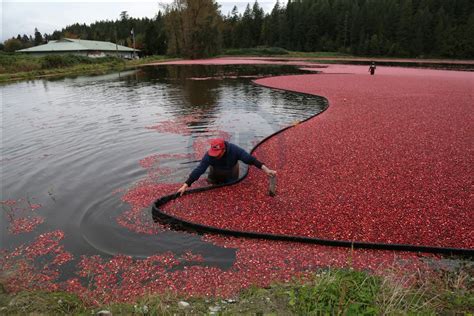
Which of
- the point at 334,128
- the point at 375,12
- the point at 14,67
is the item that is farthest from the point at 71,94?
the point at 375,12

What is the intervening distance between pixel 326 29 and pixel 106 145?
295 feet

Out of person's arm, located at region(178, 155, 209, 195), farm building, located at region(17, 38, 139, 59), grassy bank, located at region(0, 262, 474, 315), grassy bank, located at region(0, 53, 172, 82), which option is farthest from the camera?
farm building, located at region(17, 38, 139, 59)

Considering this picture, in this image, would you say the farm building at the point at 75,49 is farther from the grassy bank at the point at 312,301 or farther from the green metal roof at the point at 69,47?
the grassy bank at the point at 312,301

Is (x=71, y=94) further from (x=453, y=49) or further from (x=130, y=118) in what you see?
(x=453, y=49)

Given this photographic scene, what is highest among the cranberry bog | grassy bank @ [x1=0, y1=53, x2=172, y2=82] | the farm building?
the farm building

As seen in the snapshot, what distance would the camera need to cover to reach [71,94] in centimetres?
2066

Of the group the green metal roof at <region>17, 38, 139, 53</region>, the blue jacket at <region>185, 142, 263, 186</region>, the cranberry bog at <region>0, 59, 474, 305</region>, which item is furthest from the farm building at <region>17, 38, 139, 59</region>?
the blue jacket at <region>185, 142, 263, 186</region>

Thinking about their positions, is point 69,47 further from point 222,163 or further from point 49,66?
point 222,163

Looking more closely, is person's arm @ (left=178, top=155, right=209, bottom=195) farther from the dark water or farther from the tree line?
the tree line

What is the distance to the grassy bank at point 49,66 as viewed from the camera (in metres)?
35.3

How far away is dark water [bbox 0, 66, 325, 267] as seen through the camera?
532cm

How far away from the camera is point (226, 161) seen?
21.9 feet

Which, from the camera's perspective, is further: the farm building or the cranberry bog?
the farm building

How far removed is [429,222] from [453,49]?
75404 mm
